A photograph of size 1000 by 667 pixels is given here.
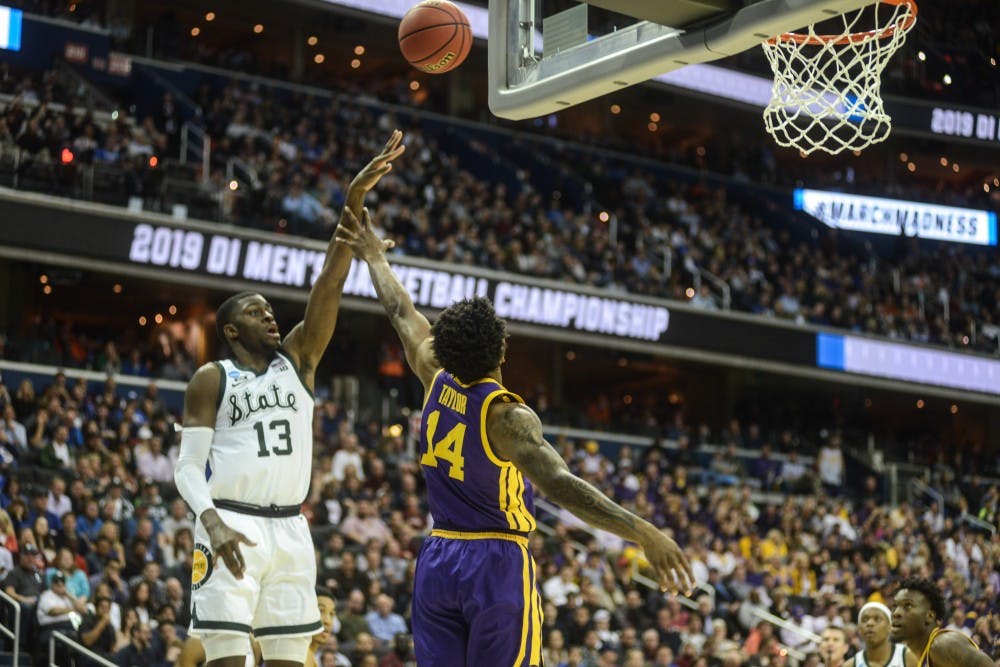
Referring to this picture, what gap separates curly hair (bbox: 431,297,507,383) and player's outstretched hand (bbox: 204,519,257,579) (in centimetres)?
113

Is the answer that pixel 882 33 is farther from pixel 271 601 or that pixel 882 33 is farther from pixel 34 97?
pixel 34 97

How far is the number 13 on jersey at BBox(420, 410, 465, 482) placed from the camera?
5.48 meters

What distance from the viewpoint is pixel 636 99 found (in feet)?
106

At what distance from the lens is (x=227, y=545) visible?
5.77 m

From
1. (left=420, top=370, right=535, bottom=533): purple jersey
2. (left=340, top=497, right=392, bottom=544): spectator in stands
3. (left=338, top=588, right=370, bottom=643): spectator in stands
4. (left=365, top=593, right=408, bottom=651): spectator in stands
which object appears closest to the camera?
(left=420, top=370, right=535, bottom=533): purple jersey

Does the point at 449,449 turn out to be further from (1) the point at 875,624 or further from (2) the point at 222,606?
(1) the point at 875,624

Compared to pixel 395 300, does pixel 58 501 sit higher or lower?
lower

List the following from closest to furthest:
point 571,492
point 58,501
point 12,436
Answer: point 571,492 < point 58,501 < point 12,436

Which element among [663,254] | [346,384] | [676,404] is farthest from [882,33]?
[676,404]

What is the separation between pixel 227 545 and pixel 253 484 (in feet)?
1.39

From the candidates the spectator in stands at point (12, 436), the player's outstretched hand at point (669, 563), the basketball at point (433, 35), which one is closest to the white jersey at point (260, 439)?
the player's outstretched hand at point (669, 563)

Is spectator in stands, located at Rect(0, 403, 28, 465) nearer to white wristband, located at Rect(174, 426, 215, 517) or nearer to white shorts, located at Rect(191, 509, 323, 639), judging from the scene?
white wristband, located at Rect(174, 426, 215, 517)

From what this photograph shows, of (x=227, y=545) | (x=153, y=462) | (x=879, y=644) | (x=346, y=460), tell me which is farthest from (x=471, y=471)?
(x=346, y=460)

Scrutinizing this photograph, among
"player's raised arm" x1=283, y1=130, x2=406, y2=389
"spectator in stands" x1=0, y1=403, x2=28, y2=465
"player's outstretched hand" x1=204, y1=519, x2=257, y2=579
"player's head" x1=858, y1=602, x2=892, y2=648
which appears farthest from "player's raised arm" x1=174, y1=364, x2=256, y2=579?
"spectator in stands" x1=0, y1=403, x2=28, y2=465
